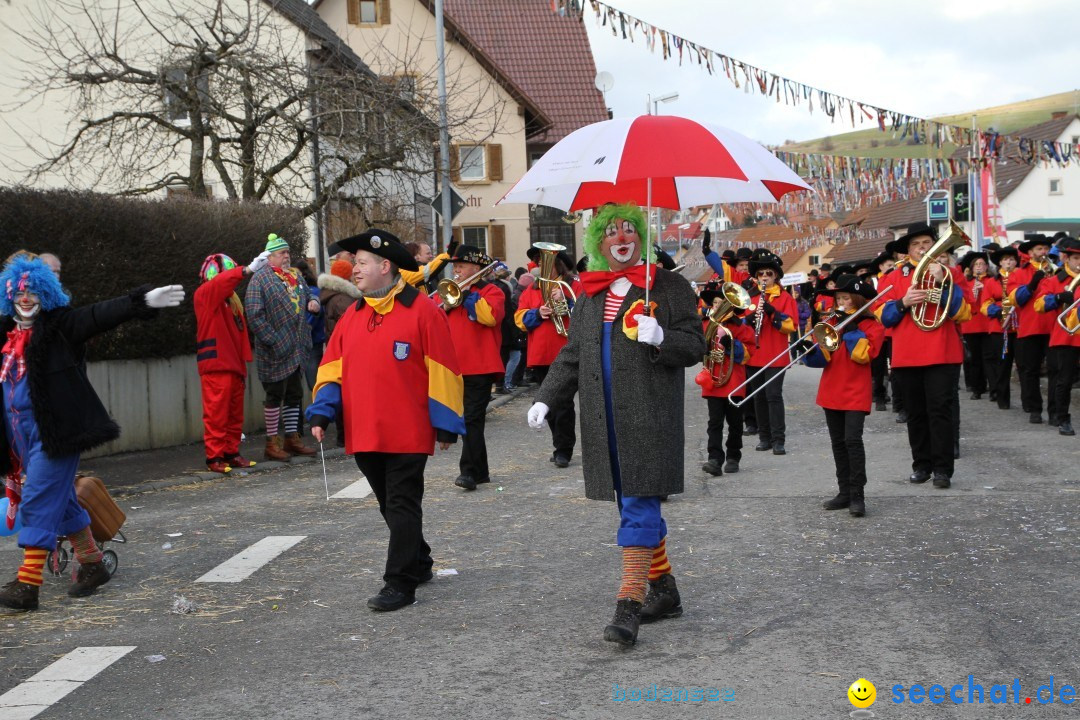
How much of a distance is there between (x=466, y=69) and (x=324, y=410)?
1351 inches

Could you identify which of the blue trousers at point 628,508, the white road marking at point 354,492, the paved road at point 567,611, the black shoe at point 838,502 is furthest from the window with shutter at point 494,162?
the blue trousers at point 628,508

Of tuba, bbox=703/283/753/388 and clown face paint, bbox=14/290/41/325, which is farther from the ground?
clown face paint, bbox=14/290/41/325

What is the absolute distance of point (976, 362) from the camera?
15625 millimetres

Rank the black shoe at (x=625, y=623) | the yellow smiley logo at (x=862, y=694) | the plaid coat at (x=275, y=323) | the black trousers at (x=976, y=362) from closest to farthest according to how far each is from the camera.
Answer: the yellow smiley logo at (x=862, y=694), the black shoe at (x=625, y=623), the plaid coat at (x=275, y=323), the black trousers at (x=976, y=362)

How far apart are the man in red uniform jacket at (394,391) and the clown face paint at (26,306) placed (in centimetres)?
158

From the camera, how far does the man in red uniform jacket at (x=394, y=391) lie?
6137mm

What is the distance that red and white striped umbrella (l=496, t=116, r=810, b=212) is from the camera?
5.35 m

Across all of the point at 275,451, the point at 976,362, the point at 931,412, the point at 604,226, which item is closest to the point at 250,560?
the point at 604,226

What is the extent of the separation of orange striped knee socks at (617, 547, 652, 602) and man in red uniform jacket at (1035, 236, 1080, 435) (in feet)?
26.1

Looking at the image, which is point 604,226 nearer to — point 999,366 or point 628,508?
point 628,508

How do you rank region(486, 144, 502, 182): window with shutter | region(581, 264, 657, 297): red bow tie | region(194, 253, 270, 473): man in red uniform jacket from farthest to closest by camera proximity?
region(486, 144, 502, 182): window with shutter → region(194, 253, 270, 473): man in red uniform jacket → region(581, 264, 657, 297): red bow tie

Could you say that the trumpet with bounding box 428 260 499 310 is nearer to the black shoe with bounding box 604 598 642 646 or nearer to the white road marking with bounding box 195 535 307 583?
the white road marking with bounding box 195 535 307 583

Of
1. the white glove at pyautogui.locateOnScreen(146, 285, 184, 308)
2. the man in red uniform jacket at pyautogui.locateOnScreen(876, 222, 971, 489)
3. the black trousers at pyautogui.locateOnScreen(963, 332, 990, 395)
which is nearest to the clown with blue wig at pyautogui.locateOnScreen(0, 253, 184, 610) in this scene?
the white glove at pyautogui.locateOnScreen(146, 285, 184, 308)

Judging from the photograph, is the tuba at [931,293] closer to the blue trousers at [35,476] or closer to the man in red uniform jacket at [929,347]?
the man in red uniform jacket at [929,347]
